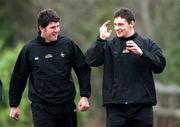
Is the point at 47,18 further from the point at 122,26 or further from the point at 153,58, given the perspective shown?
Result: the point at 153,58

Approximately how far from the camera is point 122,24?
11500mm

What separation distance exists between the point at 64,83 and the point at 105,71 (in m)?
0.69

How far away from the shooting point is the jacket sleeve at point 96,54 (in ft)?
38.1

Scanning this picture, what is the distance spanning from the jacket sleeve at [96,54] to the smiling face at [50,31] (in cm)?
59

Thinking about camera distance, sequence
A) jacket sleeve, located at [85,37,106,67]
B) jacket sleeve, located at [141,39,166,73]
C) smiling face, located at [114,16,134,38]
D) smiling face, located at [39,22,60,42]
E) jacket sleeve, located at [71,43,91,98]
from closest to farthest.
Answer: jacket sleeve, located at [141,39,166,73]
smiling face, located at [114,16,134,38]
jacket sleeve, located at [85,37,106,67]
smiling face, located at [39,22,60,42]
jacket sleeve, located at [71,43,91,98]

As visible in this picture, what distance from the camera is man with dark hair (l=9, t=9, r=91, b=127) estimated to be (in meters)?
12.0

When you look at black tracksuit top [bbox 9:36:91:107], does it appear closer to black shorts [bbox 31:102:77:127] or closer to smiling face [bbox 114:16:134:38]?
black shorts [bbox 31:102:77:127]

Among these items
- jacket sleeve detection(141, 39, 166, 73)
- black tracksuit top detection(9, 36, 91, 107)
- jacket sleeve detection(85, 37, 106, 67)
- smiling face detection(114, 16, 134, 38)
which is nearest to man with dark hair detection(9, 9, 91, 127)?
black tracksuit top detection(9, 36, 91, 107)

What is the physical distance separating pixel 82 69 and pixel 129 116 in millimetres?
1152

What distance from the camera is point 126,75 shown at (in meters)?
11.5

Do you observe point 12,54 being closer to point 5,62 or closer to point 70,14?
point 5,62

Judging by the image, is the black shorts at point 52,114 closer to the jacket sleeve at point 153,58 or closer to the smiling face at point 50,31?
the smiling face at point 50,31

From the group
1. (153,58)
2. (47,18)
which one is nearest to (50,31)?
(47,18)

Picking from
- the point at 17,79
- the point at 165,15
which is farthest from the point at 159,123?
the point at 17,79
